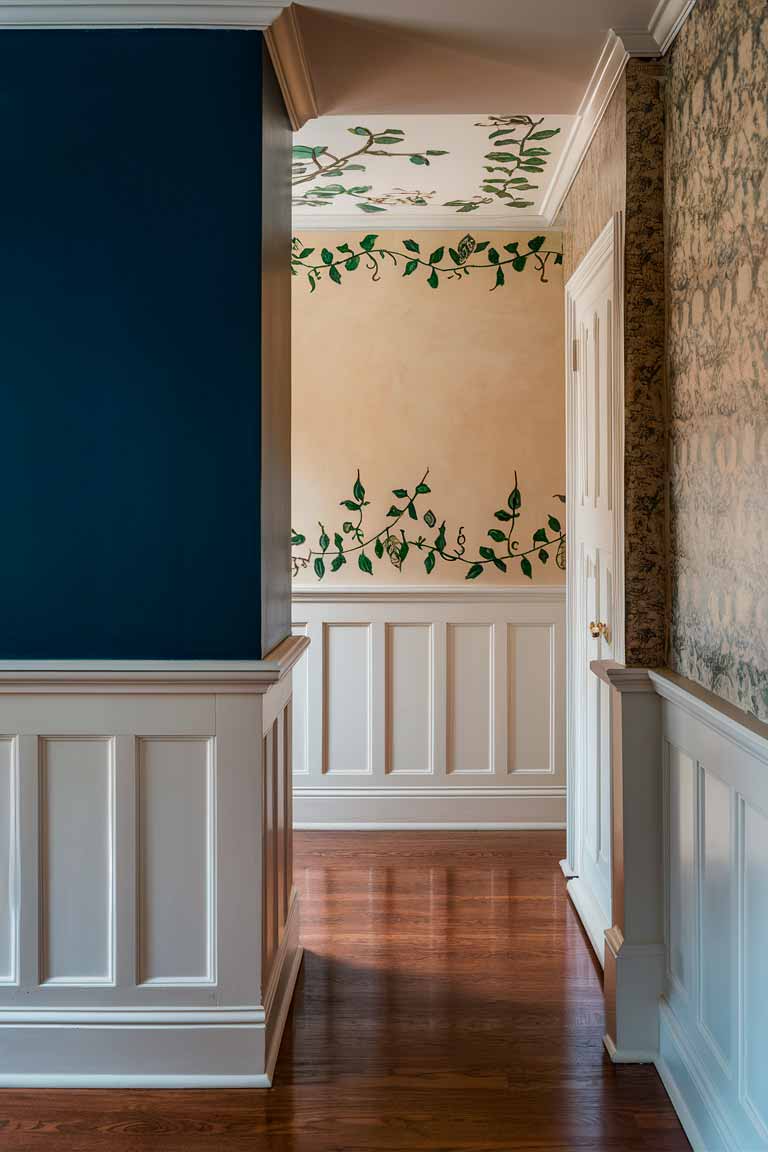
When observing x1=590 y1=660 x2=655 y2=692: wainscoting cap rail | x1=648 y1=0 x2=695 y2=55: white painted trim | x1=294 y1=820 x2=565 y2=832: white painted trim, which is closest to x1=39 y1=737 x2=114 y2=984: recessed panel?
x1=590 y1=660 x2=655 y2=692: wainscoting cap rail

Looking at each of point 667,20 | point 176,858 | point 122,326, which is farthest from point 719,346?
point 176,858

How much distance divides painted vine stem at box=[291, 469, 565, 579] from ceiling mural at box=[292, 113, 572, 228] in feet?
3.67

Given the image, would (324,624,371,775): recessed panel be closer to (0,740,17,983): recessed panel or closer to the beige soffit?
(0,740,17,983): recessed panel

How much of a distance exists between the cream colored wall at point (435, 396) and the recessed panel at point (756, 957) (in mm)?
2598

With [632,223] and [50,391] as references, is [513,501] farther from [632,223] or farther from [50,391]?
[50,391]

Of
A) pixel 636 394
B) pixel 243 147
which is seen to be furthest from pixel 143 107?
pixel 636 394

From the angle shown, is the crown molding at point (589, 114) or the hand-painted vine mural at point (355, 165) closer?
Answer: the crown molding at point (589, 114)

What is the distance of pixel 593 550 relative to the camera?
315 cm

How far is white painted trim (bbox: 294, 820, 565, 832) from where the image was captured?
4.29 metres

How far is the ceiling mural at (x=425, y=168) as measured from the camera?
3223mm

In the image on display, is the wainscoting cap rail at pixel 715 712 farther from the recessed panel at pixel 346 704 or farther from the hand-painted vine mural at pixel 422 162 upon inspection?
the recessed panel at pixel 346 704

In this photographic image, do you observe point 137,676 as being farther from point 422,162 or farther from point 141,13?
point 422,162

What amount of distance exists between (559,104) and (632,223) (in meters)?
0.62

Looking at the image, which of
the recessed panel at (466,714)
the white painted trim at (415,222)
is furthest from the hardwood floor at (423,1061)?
the white painted trim at (415,222)
